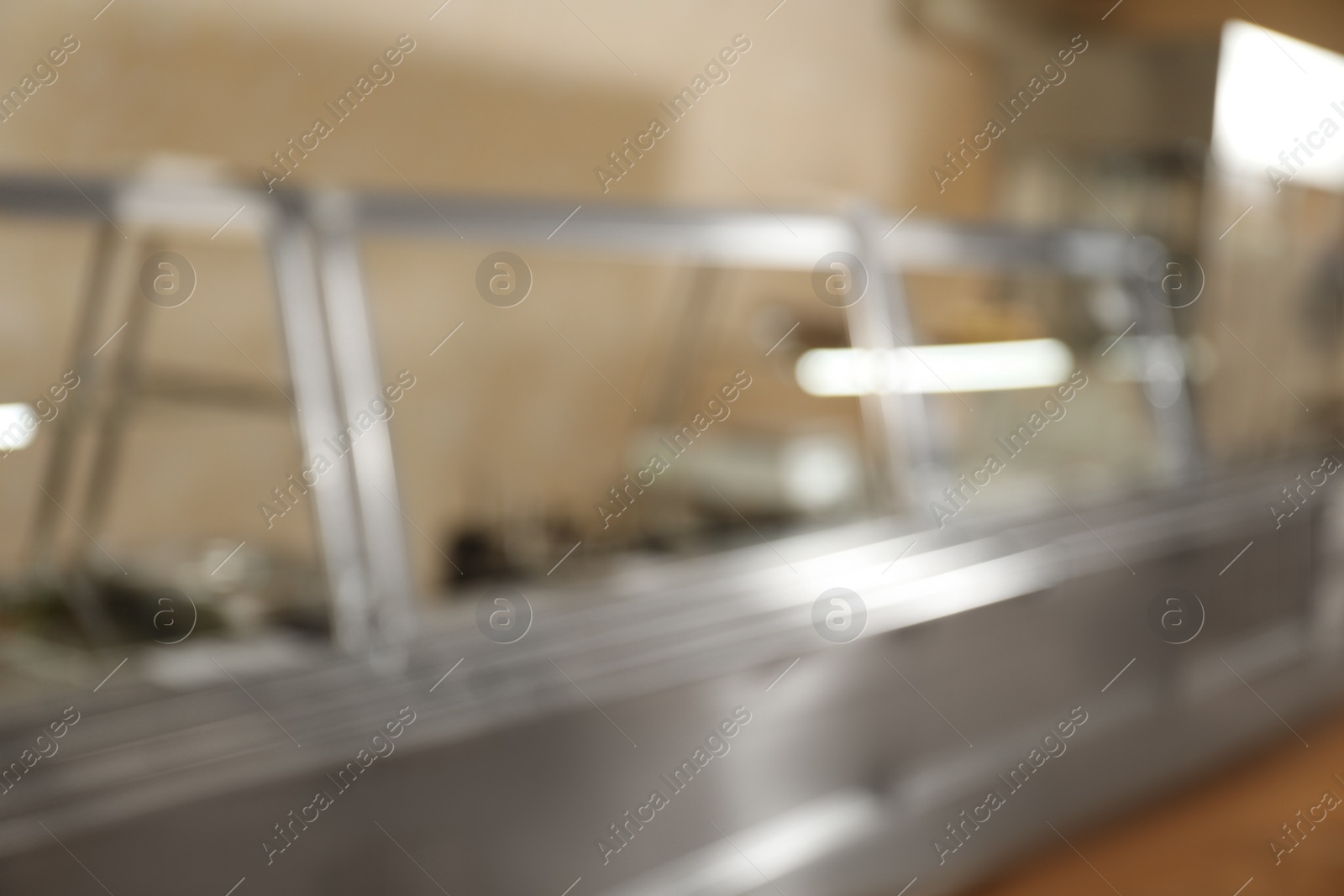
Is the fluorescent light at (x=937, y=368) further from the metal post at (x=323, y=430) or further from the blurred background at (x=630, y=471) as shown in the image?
the metal post at (x=323, y=430)

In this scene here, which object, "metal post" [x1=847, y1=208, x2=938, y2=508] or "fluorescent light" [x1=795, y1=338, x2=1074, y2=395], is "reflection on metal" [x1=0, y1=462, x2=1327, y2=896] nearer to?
A: "metal post" [x1=847, y1=208, x2=938, y2=508]

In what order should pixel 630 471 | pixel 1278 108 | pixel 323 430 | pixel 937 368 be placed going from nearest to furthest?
pixel 323 430 < pixel 937 368 < pixel 630 471 < pixel 1278 108

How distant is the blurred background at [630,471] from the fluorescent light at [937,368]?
2cm

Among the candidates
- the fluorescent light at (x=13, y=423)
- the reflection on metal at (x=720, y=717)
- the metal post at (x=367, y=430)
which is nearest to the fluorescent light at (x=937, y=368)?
the reflection on metal at (x=720, y=717)

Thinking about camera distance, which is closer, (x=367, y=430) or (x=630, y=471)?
(x=367, y=430)

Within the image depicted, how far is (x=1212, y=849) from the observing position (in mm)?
2309

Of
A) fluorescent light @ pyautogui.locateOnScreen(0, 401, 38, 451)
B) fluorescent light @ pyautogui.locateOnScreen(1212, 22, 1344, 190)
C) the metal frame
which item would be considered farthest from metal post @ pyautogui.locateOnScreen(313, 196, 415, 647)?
fluorescent light @ pyautogui.locateOnScreen(1212, 22, 1344, 190)

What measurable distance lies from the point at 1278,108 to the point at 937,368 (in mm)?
2842

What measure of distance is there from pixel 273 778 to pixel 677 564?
2.46 ft

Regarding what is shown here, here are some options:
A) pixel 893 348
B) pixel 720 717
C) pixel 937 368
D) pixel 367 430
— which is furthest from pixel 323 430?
pixel 937 368

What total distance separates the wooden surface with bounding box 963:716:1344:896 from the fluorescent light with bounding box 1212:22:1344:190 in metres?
2.25

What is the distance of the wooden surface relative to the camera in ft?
6.99

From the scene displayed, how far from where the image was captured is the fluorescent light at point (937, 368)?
77.0 inches

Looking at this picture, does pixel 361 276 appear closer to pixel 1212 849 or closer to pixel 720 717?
pixel 720 717
